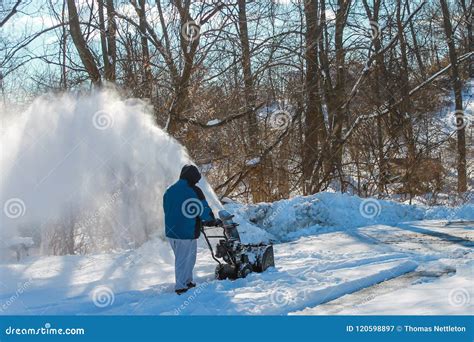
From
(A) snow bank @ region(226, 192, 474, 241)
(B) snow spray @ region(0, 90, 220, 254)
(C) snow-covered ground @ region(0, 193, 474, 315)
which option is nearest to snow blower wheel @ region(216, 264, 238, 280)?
(C) snow-covered ground @ region(0, 193, 474, 315)

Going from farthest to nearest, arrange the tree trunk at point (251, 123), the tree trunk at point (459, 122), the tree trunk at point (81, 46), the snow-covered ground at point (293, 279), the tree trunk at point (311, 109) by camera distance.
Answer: the tree trunk at point (459, 122) < the tree trunk at point (311, 109) < the tree trunk at point (251, 123) < the tree trunk at point (81, 46) < the snow-covered ground at point (293, 279)

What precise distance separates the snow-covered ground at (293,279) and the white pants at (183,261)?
19 centimetres

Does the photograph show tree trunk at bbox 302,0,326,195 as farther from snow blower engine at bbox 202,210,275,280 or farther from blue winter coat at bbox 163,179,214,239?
blue winter coat at bbox 163,179,214,239

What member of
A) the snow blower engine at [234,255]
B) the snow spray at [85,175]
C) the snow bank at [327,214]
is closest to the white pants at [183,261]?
the snow blower engine at [234,255]

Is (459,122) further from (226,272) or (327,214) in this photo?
(226,272)

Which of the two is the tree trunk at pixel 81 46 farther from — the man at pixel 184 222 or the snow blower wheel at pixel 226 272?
the snow blower wheel at pixel 226 272

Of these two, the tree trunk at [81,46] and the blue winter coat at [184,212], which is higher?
the tree trunk at [81,46]

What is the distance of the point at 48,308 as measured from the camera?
23.3 ft

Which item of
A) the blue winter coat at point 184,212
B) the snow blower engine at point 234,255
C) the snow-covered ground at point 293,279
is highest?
the blue winter coat at point 184,212

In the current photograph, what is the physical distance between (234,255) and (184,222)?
3.07 ft

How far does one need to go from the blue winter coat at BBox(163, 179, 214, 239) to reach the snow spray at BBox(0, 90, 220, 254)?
2908 mm

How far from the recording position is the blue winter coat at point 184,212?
779 centimetres

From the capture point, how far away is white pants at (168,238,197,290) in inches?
304
